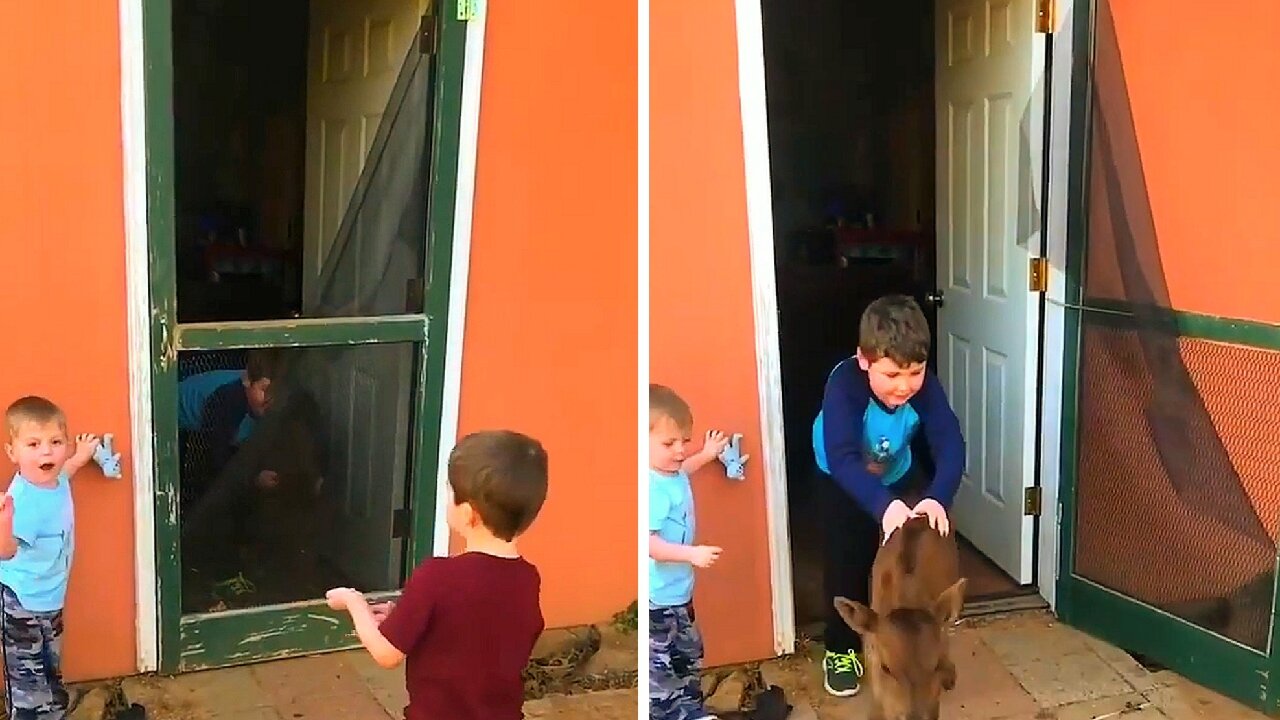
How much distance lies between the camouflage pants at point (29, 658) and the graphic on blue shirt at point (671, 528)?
2.19ft

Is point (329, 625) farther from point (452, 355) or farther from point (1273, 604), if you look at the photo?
point (1273, 604)

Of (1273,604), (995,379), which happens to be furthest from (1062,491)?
(1273,604)

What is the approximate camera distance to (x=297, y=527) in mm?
1455

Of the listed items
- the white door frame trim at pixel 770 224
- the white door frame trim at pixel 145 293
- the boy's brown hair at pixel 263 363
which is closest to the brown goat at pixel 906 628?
the white door frame trim at pixel 770 224

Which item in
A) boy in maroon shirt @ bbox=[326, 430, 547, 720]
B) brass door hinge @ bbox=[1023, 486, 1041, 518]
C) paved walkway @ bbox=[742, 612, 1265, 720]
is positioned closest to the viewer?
boy in maroon shirt @ bbox=[326, 430, 547, 720]

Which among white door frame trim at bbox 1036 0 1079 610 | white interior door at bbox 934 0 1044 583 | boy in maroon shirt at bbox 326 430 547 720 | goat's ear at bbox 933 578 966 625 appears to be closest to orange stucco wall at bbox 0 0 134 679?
boy in maroon shirt at bbox 326 430 547 720

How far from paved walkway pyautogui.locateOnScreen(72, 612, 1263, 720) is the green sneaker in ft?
0.04

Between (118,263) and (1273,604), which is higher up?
(118,263)

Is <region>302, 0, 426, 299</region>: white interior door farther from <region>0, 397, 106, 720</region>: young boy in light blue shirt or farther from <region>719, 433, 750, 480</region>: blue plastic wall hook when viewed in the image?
<region>719, 433, 750, 480</region>: blue plastic wall hook

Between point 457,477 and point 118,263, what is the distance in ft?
1.55

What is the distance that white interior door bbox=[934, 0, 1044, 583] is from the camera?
1659 mm

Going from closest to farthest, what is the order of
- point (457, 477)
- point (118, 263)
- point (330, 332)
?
point (457, 477) → point (118, 263) → point (330, 332)

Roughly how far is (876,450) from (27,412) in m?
0.94

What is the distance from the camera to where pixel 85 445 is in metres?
1.32
